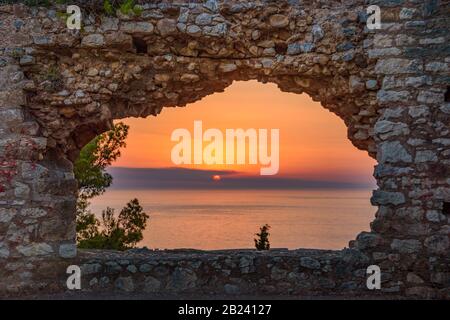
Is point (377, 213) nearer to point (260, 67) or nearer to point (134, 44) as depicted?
point (260, 67)

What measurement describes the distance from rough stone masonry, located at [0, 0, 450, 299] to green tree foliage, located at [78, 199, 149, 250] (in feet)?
21.9

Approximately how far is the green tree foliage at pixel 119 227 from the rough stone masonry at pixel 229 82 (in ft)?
21.9

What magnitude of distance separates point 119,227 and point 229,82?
7624mm

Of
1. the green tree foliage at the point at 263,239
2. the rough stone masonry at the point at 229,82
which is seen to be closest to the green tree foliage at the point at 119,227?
the green tree foliage at the point at 263,239

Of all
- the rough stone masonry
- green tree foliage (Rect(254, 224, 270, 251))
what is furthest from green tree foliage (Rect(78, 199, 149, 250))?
the rough stone masonry

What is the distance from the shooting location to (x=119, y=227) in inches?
559

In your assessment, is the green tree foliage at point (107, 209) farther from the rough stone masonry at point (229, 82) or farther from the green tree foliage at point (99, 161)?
the rough stone masonry at point (229, 82)

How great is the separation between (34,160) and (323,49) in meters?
3.65

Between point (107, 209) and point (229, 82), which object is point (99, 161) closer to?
point (107, 209)

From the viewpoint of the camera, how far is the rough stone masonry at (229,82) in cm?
679

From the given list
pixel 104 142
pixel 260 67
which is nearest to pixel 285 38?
pixel 260 67

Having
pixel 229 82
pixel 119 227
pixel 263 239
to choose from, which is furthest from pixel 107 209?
pixel 229 82

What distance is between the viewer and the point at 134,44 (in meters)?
7.28

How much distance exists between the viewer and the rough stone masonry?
6793 mm
